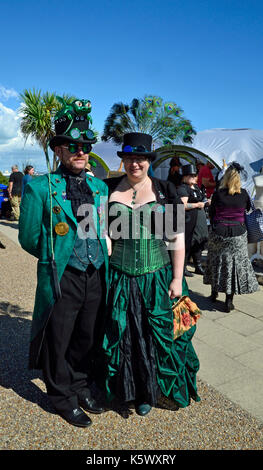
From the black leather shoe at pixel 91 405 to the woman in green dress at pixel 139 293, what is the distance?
6.4 inches

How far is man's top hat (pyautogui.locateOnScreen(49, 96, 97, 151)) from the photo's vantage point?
2.12 m

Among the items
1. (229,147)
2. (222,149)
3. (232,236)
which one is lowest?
(232,236)

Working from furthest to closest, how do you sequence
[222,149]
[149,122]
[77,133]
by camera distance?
[149,122] → [222,149] → [77,133]

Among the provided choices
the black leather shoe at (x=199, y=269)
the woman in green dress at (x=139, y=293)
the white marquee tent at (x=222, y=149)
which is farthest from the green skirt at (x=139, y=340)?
the white marquee tent at (x=222, y=149)

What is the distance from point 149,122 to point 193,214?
72.5 feet

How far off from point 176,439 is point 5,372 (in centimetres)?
150

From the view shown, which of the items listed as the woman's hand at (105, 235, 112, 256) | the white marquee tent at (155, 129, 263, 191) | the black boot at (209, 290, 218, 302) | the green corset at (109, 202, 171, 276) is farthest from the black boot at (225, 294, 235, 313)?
the white marquee tent at (155, 129, 263, 191)

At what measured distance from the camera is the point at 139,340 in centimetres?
231

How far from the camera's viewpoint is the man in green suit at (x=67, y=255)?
216 centimetres

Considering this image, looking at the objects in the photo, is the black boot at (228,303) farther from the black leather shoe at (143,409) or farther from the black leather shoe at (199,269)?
the black leather shoe at (143,409)

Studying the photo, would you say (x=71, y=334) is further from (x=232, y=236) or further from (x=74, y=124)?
(x=232, y=236)

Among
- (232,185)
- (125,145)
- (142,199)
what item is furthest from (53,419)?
(232,185)

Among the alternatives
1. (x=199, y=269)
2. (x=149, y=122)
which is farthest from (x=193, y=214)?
(x=149, y=122)

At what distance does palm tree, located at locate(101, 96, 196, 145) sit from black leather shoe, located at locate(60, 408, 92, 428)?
15.4 meters
